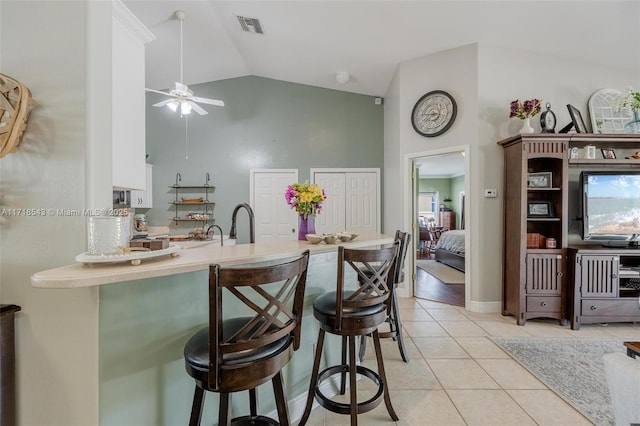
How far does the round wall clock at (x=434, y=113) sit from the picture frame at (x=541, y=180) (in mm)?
1172

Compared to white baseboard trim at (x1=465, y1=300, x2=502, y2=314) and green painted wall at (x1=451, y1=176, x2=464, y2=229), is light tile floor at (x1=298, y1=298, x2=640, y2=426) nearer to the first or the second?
white baseboard trim at (x1=465, y1=300, x2=502, y2=314)

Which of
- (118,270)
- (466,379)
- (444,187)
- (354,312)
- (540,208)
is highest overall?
(444,187)

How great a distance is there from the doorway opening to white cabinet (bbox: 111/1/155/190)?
Answer: 3469 mm

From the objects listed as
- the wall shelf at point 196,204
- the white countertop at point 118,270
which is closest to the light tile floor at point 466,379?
the white countertop at point 118,270

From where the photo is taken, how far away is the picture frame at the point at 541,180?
3.37 m

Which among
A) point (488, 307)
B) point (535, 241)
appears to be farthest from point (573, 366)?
point (535, 241)

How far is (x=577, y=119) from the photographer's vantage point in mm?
3559

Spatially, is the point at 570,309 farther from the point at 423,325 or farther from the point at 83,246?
the point at 83,246

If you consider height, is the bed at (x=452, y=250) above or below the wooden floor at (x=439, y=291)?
above

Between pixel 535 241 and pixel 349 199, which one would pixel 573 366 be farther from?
pixel 349 199

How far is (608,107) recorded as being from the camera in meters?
3.65

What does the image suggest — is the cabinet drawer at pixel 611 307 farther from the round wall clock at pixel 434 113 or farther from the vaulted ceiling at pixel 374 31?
the vaulted ceiling at pixel 374 31

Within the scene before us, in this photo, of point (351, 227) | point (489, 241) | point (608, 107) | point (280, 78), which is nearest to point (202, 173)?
point (280, 78)

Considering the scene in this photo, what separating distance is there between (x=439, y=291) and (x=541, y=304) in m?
1.48
